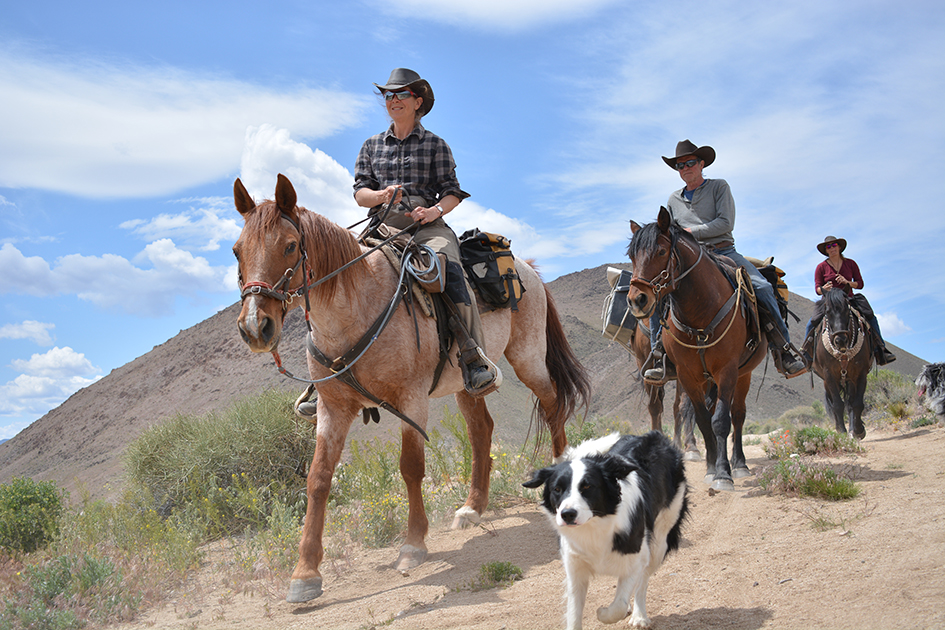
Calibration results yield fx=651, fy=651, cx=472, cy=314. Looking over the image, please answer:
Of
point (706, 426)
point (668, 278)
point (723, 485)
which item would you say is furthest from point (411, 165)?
point (723, 485)

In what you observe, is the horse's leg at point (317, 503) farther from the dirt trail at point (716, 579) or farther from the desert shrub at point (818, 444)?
the desert shrub at point (818, 444)

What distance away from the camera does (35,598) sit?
6.05 m

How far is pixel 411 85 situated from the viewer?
6312mm

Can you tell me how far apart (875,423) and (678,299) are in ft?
32.3

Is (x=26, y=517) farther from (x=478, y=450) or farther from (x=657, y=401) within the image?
(x=657, y=401)

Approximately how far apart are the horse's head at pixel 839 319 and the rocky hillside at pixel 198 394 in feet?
51.2

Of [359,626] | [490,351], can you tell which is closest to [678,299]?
[490,351]

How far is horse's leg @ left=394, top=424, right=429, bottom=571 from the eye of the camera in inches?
220

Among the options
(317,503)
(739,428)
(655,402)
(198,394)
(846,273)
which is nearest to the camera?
(317,503)

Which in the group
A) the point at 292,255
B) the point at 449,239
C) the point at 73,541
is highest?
the point at 449,239

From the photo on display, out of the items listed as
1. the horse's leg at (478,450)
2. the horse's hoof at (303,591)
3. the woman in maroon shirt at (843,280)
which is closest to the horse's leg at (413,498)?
the horse's hoof at (303,591)

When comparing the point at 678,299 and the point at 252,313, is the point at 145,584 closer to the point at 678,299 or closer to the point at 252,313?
the point at 252,313

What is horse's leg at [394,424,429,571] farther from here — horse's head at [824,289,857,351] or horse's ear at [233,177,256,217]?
horse's head at [824,289,857,351]

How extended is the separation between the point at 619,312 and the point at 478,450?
166 inches
